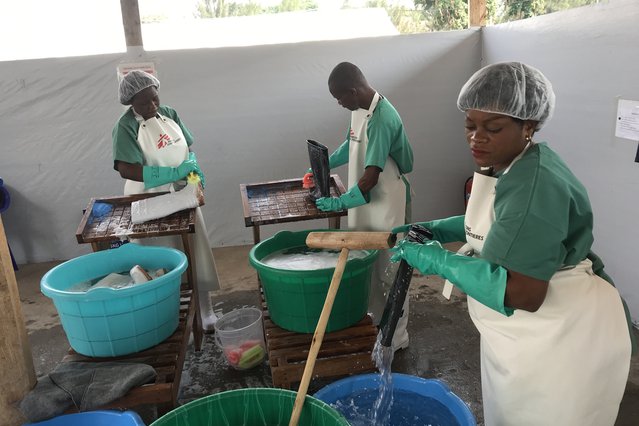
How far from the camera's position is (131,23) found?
4.02 meters

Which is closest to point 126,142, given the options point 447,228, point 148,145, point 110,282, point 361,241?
point 148,145

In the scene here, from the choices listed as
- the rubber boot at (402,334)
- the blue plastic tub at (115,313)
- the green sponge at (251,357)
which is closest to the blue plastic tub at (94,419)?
the blue plastic tub at (115,313)

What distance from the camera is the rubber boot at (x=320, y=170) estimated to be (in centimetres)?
253

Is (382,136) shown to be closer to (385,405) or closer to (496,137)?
(496,137)

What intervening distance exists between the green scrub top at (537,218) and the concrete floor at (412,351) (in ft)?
4.51

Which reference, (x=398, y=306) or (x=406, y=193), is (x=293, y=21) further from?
(x=398, y=306)

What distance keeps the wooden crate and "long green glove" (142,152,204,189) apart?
44.3 inches

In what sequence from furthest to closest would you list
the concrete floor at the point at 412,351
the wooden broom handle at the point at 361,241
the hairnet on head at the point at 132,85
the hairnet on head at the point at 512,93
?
the hairnet on head at the point at 132,85
the concrete floor at the point at 412,351
the wooden broom handle at the point at 361,241
the hairnet on head at the point at 512,93

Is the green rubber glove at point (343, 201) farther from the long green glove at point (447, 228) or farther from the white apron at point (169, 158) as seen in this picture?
the white apron at point (169, 158)

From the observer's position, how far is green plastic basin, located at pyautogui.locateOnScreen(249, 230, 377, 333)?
196 cm

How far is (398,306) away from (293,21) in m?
3.50

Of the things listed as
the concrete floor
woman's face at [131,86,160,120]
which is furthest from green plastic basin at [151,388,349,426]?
woman's face at [131,86,160,120]

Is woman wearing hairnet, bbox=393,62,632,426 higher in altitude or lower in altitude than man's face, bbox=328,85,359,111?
lower

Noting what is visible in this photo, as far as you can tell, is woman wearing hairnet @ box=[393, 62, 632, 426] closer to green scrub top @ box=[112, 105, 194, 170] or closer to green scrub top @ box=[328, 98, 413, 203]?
green scrub top @ box=[328, 98, 413, 203]
